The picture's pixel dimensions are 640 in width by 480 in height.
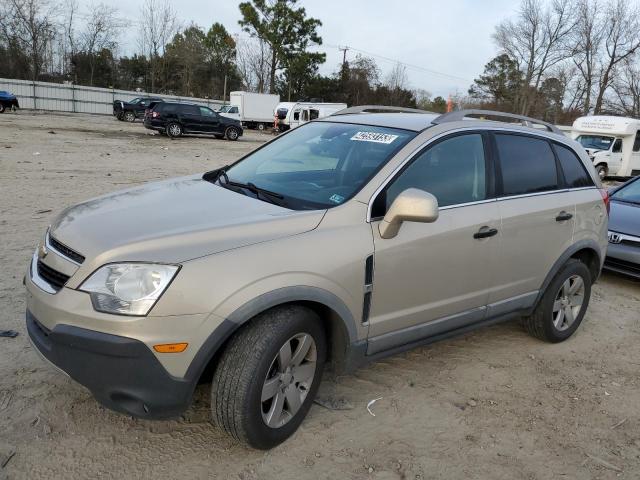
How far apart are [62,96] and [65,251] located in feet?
139

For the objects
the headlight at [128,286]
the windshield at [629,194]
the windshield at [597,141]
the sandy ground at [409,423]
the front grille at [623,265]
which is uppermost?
the windshield at [597,141]

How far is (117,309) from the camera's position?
92.1 inches

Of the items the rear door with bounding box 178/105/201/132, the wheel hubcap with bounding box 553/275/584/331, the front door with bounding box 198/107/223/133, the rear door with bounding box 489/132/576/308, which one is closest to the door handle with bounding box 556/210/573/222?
the rear door with bounding box 489/132/576/308

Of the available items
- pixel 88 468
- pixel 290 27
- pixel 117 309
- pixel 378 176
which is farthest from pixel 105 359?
pixel 290 27

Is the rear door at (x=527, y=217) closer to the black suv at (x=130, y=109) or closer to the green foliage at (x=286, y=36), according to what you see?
the black suv at (x=130, y=109)

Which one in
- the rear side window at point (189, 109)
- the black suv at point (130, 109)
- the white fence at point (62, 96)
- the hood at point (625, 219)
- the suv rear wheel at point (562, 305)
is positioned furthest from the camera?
the white fence at point (62, 96)

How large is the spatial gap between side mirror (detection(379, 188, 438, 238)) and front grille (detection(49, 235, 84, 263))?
5.15 ft

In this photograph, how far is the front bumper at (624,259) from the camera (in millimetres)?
6047

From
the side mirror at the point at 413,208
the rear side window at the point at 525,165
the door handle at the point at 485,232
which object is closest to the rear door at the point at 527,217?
the rear side window at the point at 525,165

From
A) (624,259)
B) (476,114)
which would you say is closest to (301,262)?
(476,114)

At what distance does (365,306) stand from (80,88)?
4301 centimetres

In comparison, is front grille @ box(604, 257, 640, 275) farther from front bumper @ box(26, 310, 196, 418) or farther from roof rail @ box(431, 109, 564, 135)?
front bumper @ box(26, 310, 196, 418)

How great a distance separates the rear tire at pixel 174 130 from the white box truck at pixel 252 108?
43.1 ft

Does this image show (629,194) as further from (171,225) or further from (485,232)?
(171,225)
